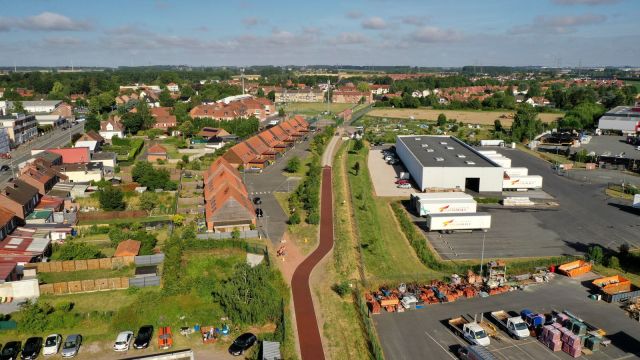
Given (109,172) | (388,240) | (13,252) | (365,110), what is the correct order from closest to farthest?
(13,252)
(388,240)
(109,172)
(365,110)

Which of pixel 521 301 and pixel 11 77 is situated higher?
pixel 11 77

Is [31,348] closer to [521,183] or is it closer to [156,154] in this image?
[156,154]

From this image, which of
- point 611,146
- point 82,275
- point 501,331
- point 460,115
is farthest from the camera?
point 460,115

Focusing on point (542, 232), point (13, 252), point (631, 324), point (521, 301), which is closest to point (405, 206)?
point (542, 232)

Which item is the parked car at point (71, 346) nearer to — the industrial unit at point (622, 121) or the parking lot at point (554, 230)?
the parking lot at point (554, 230)

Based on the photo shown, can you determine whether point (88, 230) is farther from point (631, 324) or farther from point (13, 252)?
point (631, 324)

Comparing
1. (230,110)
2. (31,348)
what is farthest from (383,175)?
(230,110)
